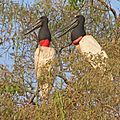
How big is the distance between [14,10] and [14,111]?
3.11 meters

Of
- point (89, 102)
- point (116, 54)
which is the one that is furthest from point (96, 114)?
point (116, 54)

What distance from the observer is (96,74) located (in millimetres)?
2936

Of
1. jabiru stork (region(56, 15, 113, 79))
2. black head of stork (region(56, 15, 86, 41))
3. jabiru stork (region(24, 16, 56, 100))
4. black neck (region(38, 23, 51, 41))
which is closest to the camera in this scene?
jabiru stork (region(24, 16, 56, 100))

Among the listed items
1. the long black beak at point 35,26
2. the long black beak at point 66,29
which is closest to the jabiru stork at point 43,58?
the long black beak at point 35,26

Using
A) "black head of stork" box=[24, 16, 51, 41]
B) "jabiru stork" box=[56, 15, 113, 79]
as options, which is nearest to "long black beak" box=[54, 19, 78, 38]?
"jabiru stork" box=[56, 15, 113, 79]

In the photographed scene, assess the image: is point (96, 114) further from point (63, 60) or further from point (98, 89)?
point (63, 60)

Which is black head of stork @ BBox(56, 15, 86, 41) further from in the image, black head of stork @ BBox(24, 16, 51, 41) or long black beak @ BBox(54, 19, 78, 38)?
black head of stork @ BBox(24, 16, 51, 41)

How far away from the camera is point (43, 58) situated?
449 centimetres

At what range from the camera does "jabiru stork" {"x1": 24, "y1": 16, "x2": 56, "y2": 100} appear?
310 centimetres

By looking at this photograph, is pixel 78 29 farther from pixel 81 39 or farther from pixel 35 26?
pixel 35 26

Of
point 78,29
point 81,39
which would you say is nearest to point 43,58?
point 81,39

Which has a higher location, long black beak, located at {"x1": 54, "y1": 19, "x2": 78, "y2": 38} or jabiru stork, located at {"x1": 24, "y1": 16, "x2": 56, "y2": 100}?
jabiru stork, located at {"x1": 24, "y1": 16, "x2": 56, "y2": 100}

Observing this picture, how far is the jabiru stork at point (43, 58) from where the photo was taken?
310cm

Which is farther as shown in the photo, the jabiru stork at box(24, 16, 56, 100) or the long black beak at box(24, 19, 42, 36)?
the long black beak at box(24, 19, 42, 36)
